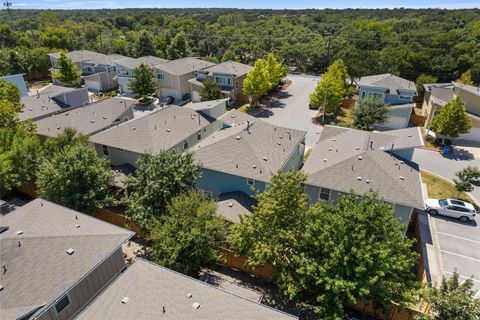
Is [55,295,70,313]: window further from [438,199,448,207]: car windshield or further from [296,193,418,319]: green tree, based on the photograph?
[438,199,448,207]: car windshield

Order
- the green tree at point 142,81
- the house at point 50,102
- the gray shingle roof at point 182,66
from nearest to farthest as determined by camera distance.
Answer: the house at point 50,102
the green tree at point 142,81
the gray shingle roof at point 182,66

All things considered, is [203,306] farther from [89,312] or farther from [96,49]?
[96,49]

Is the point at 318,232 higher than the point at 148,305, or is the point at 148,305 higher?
the point at 318,232

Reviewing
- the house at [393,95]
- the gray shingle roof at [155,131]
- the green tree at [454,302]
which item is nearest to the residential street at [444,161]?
the house at [393,95]

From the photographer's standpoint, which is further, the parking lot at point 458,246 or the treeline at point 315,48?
the treeline at point 315,48

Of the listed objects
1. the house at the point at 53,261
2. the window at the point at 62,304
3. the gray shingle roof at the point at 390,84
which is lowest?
the window at the point at 62,304

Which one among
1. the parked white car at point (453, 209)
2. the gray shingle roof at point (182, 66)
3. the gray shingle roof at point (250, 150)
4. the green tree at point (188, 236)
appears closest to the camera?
the green tree at point (188, 236)

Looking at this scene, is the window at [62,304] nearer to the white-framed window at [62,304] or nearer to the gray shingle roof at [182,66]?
the white-framed window at [62,304]

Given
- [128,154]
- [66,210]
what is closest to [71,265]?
[66,210]
